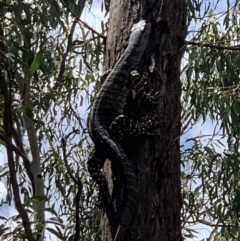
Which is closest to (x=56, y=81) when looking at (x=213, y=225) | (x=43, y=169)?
(x=43, y=169)

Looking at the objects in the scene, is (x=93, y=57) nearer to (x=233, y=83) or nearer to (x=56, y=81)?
(x=56, y=81)

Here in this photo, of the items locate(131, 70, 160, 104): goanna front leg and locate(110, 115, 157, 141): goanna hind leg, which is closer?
locate(110, 115, 157, 141): goanna hind leg

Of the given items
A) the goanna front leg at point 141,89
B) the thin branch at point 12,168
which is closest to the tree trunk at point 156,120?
the goanna front leg at point 141,89

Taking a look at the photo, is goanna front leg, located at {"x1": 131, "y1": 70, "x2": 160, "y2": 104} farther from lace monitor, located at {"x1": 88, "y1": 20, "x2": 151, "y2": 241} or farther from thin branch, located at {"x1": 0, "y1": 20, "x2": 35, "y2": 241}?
thin branch, located at {"x1": 0, "y1": 20, "x2": 35, "y2": 241}

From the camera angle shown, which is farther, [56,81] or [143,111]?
[56,81]

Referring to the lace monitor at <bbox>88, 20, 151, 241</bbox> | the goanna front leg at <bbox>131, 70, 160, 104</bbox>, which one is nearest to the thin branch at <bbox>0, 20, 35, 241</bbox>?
the lace monitor at <bbox>88, 20, 151, 241</bbox>

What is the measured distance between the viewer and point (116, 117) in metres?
2.51

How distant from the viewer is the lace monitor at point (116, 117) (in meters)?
2.23

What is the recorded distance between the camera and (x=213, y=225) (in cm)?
518

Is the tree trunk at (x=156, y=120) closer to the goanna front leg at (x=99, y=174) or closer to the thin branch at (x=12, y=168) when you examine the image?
the goanna front leg at (x=99, y=174)

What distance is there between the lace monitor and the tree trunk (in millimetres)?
32

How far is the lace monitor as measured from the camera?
2227 mm

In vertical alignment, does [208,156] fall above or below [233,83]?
below

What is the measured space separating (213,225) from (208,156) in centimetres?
55
